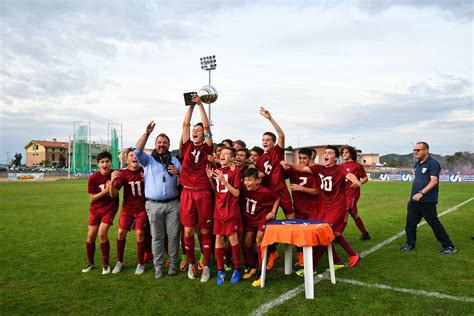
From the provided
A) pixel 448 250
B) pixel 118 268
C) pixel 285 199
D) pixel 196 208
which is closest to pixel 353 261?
pixel 285 199

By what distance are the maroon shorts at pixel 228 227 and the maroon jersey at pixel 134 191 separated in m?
1.32

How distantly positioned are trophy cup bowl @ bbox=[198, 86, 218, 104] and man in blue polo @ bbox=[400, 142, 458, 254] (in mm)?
3899

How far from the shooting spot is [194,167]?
Answer: 210 inches

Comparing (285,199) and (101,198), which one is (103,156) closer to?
(101,198)

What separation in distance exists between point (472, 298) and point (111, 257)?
5.53 meters

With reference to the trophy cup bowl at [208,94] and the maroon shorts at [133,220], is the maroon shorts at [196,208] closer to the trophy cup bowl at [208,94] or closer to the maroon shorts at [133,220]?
the maroon shorts at [133,220]

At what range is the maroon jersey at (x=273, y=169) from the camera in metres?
5.84

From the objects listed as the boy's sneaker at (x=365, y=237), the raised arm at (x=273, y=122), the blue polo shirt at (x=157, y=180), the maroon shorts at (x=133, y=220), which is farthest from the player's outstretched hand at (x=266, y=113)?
the boy's sneaker at (x=365, y=237)

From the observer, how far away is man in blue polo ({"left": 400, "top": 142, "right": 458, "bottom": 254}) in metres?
6.64

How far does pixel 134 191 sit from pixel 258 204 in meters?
1.96

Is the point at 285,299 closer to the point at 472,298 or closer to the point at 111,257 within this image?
the point at 472,298

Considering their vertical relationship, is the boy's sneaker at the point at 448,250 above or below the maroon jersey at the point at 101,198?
below

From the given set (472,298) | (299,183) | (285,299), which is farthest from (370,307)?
(299,183)

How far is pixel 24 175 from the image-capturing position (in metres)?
42.6
